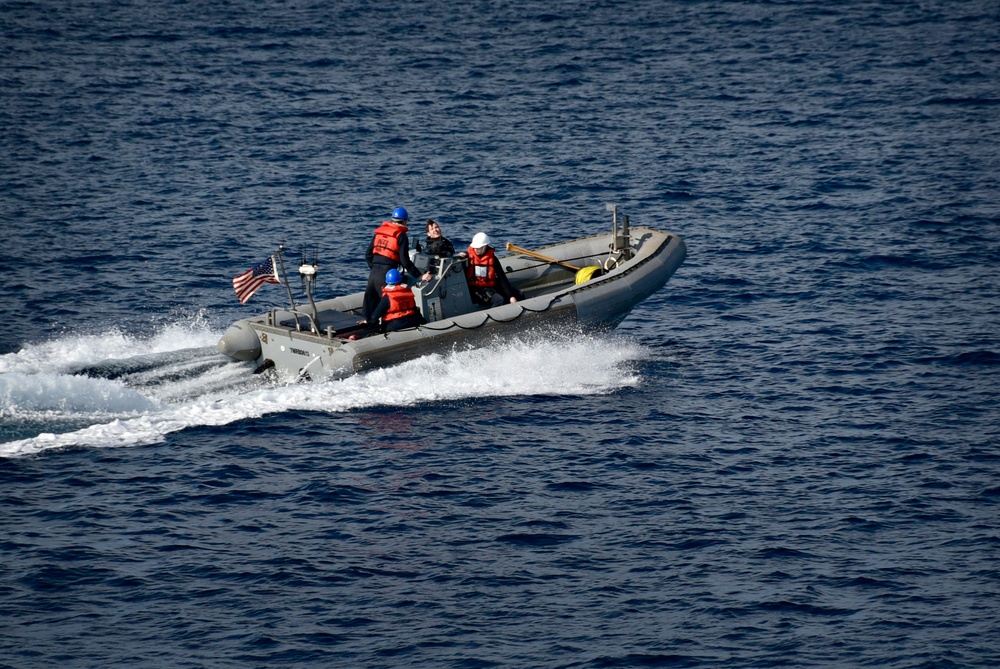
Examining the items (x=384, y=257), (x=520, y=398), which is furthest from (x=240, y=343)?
(x=520, y=398)

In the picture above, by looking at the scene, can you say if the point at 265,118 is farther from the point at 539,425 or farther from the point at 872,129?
the point at 539,425

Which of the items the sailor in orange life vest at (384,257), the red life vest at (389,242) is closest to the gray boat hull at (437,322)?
the sailor in orange life vest at (384,257)

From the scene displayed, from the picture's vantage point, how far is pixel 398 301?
74.8 feet

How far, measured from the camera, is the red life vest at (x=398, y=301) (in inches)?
896

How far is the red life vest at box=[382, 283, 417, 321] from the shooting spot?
22.8 meters

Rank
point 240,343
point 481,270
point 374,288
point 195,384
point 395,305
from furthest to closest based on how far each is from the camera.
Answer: point 481,270
point 374,288
point 240,343
point 395,305
point 195,384

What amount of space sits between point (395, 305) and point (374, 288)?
1.98ft

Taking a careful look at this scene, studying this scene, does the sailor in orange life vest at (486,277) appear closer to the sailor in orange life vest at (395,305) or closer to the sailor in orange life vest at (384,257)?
the sailor in orange life vest at (384,257)

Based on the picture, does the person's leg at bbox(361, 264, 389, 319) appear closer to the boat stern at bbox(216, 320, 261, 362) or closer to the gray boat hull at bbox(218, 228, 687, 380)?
the gray boat hull at bbox(218, 228, 687, 380)

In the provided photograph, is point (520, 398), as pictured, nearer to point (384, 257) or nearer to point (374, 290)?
point (374, 290)

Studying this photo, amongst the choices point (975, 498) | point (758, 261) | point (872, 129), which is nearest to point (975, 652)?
point (975, 498)

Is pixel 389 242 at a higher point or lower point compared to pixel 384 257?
higher

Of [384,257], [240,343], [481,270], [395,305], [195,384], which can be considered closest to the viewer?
[195,384]

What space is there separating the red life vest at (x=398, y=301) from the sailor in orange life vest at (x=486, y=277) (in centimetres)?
159
